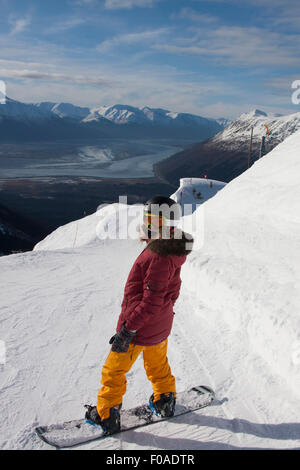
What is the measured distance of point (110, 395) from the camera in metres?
2.95

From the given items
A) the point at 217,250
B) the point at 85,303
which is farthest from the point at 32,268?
the point at 217,250

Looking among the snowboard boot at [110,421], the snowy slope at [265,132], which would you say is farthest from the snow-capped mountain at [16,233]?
the snowy slope at [265,132]

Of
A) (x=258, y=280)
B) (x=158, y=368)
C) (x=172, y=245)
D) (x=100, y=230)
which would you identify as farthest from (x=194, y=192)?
(x=172, y=245)

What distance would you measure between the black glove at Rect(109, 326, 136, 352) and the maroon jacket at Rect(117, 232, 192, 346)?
54 mm

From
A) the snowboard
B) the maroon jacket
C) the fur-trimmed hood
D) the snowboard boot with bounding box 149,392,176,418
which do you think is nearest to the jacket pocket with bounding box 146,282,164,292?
the maroon jacket

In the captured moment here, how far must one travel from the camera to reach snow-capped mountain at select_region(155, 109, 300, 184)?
14800 cm

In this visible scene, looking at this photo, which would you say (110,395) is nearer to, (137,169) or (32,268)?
(32,268)

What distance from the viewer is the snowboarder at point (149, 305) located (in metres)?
2.78

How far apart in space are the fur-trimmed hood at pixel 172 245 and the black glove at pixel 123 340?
0.75 meters

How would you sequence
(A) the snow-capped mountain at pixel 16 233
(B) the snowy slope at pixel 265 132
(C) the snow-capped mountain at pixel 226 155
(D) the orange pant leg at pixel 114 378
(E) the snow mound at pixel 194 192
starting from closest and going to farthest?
(D) the orange pant leg at pixel 114 378, (E) the snow mound at pixel 194 192, (A) the snow-capped mountain at pixel 16 233, (C) the snow-capped mountain at pixel 226 155, (B) the snowy slope at pixel 265 132

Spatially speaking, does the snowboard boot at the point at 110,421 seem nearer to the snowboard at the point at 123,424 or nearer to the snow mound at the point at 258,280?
the snowboard at the point at 123,424

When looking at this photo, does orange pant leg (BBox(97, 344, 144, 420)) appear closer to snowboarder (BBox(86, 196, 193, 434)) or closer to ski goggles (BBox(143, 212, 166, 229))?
snowboarder (BBox(86, 196, 193, 434))

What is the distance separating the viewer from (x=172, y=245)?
2.77 metres
